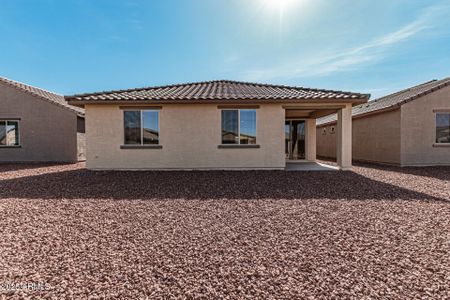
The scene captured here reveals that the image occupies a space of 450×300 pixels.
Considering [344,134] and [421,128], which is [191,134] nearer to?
[344,134]

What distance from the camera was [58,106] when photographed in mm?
14430

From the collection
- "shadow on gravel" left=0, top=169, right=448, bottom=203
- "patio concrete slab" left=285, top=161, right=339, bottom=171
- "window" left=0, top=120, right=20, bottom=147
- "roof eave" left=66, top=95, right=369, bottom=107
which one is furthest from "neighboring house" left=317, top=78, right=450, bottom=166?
"window" left=0, top=120, right=20, bottom=147

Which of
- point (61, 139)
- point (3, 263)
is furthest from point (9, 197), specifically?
point (61, 139)

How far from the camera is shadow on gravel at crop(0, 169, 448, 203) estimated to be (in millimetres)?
6203

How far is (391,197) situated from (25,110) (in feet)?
63.0

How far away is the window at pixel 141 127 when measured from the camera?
10211mm

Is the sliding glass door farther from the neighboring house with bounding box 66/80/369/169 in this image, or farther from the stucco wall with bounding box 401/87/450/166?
the stucco wall with bounding box 401/87/450/166

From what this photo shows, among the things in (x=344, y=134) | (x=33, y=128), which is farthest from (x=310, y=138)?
(x=33, y=128)

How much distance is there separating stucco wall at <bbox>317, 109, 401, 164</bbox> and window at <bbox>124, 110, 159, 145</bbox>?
12.7 m

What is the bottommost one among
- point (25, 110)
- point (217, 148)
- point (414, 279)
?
point (414, 279)

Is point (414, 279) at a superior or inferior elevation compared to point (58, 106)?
inferior

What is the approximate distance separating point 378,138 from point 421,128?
2.16m

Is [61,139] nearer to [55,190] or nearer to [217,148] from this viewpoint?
[55,190]

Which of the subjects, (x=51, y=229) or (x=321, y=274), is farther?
(x=51, y=229)
